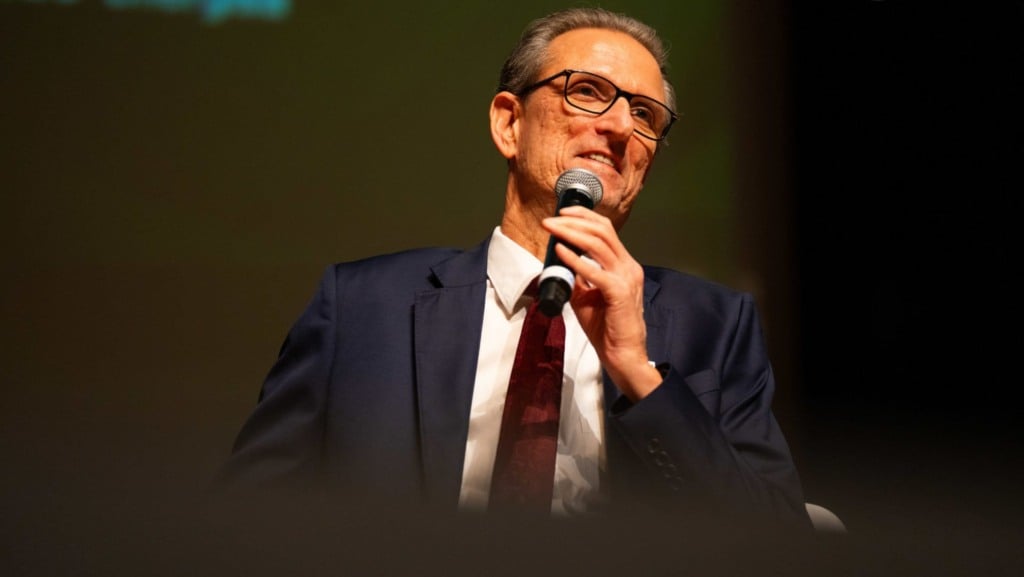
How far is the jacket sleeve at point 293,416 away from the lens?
1451 millimetres

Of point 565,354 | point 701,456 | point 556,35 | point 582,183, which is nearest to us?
point 701,456

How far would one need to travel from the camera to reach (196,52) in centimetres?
202

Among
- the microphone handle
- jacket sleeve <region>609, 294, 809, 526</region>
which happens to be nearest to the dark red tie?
jacket sleeve <region>609, 294, 809, 526</region>

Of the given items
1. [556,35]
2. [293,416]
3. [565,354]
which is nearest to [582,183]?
[565,354]

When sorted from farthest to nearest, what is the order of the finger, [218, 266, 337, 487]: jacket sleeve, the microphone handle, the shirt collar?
the shirt collar < [218, 266, 337, 487]: jacket sleeve < the finger < the microphone handle

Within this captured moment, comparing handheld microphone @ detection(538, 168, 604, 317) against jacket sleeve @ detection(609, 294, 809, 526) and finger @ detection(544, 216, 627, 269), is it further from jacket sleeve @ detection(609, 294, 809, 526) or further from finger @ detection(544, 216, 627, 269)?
jacket sleeve @ detection(609, 294, 809, 526)

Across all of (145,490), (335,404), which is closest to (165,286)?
(335,404)

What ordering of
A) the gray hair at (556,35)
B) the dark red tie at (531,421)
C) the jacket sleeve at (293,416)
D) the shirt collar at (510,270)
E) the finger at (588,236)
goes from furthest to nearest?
the gray hair at (556,35), the shirt collar at (510,270), the jacket sleeve at (293,416), the dark red tie at (531,421), the finger at (588,236)

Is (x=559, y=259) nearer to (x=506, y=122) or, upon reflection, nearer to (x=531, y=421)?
(x=531, y=421)

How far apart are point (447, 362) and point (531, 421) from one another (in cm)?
17

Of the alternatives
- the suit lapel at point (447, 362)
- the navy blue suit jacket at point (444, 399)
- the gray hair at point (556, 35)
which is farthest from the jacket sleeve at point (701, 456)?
the gray hair at point (556, 35)

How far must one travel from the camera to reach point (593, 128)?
1.55 metres

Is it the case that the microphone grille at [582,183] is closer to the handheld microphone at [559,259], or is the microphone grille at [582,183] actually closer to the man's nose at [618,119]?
the handheld microphone at [559,259]

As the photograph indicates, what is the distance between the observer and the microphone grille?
4.50ft
